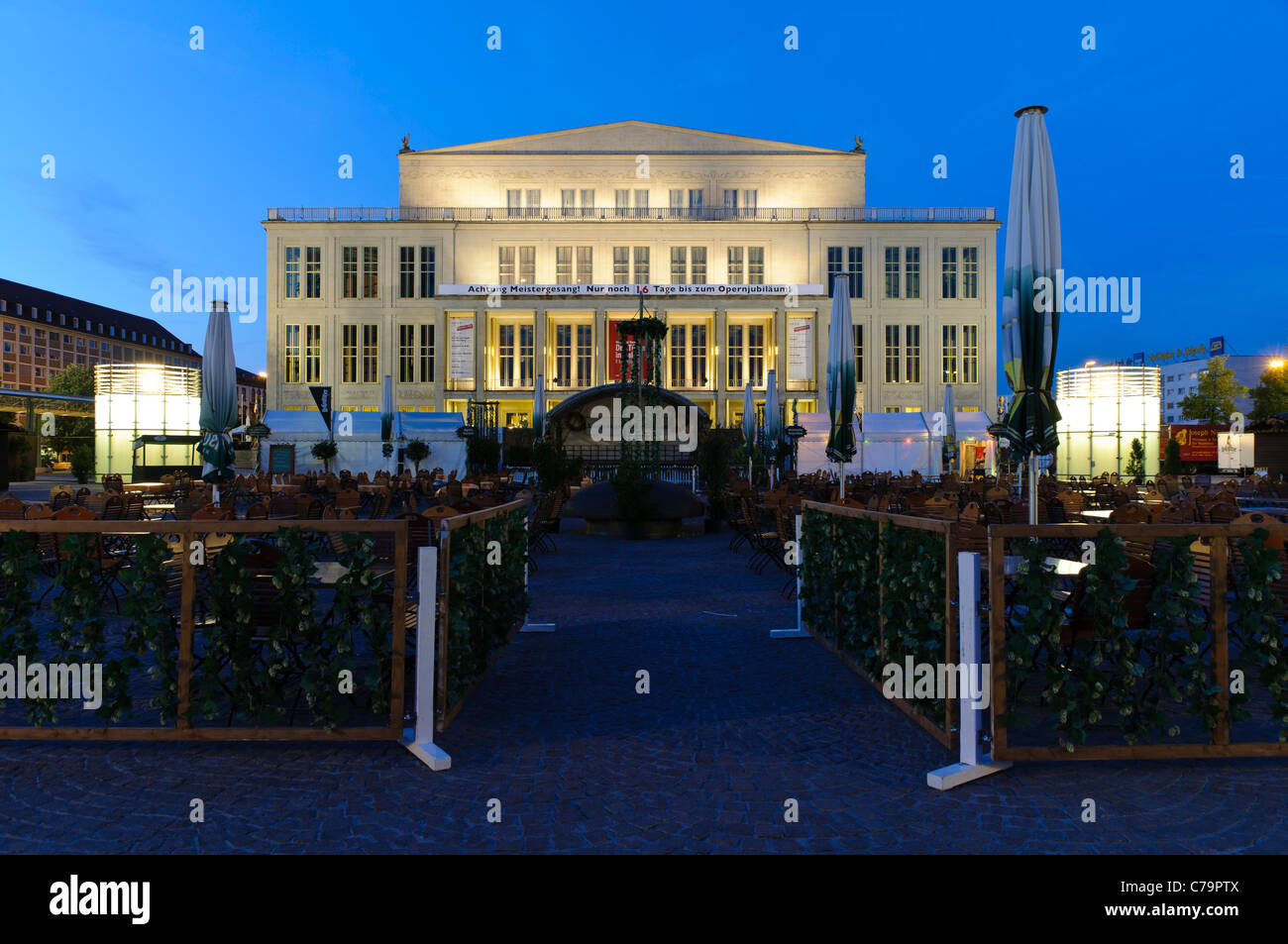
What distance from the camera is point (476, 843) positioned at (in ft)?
10.4

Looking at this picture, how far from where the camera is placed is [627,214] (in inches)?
2063

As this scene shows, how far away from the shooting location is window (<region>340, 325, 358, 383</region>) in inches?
1996

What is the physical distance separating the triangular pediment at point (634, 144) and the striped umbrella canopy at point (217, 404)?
44.9m

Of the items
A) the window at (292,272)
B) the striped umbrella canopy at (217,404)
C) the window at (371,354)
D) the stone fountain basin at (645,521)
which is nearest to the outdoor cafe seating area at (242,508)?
the striped umbrella canopy at (217,404)

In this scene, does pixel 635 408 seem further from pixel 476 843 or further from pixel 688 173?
pixel 688 173

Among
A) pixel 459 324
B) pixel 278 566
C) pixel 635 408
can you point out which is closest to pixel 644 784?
pixel 278 566

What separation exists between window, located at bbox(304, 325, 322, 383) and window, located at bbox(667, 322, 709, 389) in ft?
74.1

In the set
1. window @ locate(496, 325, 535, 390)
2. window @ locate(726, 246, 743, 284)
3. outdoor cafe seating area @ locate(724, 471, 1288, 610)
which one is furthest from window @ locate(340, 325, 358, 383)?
outdoor cafe seating area @ locate(724, 471, 1288, 610)

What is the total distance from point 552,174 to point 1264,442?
139 feet

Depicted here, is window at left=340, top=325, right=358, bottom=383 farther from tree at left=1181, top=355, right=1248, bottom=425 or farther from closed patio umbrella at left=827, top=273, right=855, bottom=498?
tree at left=1181, top=355, right=1248, bottom=425

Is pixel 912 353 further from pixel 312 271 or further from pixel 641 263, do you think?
pixel 312 271

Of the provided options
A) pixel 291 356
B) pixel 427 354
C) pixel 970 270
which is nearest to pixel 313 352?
pixel 291 356

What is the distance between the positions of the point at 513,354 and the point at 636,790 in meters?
48.3
